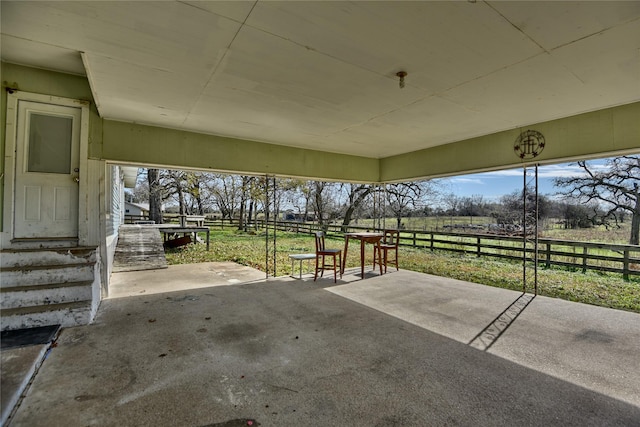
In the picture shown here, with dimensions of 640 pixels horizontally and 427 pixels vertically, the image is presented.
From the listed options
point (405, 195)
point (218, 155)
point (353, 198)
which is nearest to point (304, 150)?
point (218, 155)

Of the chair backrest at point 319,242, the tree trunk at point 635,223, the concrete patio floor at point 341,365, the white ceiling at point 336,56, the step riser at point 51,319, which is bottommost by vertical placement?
the concrete patio floor at point 341,365

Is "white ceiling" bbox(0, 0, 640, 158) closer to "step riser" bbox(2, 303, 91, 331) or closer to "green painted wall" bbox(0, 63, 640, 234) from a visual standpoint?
"green painted wall" bbox(0, 63, 640, 234)

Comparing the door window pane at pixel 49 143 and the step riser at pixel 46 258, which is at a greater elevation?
the door window pane at pixel 49 143

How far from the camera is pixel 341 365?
2.45 metres

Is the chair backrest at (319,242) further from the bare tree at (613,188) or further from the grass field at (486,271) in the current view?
the bare tree at (613,188)

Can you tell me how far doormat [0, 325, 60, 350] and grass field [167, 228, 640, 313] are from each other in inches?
147

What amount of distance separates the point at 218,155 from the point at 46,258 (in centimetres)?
271

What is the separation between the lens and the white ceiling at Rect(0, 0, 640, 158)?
1.98 meters

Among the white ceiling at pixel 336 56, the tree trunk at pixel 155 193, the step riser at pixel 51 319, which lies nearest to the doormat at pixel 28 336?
the step riser at pixel 51 319

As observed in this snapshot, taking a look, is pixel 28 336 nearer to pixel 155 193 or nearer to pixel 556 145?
pixel 556 145

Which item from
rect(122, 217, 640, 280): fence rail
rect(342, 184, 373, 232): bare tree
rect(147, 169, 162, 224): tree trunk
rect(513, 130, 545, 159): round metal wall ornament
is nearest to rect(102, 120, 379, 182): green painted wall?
rect(122, 217, 640, 280): fence rail

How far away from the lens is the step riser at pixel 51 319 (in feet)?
9.48

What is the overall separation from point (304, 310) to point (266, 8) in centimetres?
327

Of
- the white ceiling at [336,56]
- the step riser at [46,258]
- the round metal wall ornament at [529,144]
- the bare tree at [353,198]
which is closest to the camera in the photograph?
the white ceiling at [336,56]
